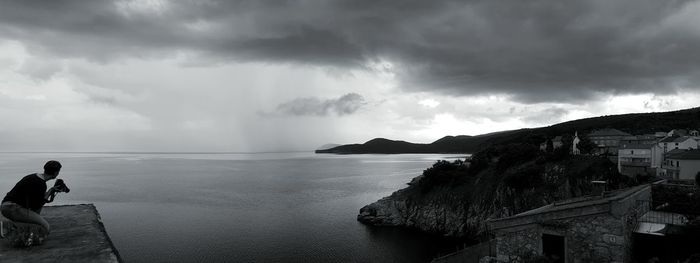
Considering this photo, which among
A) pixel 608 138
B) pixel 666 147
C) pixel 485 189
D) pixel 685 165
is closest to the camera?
pixel 685 165

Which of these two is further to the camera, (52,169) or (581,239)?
(581,239)

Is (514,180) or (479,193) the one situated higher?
(514,180)

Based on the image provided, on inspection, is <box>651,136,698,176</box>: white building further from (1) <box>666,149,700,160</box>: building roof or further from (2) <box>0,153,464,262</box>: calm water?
(2) <box>0,153,464,262</box>: calm water

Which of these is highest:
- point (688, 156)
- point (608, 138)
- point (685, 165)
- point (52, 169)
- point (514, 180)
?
point (608, 138)

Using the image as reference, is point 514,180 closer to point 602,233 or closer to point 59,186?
point 602,233

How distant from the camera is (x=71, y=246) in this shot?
5.39 m

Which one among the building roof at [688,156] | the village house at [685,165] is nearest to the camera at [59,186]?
the village house at [685,165]

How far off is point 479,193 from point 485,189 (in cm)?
101

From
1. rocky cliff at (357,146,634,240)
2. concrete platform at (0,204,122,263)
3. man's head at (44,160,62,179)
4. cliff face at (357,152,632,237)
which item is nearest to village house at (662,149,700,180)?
cliff face at (357,152,632,237)

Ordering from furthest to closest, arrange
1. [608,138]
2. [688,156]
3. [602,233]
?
[608,138] < [688,156] < [602,233]

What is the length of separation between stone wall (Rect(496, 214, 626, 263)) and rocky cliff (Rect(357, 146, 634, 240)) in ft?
94.4

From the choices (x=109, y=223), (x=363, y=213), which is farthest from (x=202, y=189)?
(x=363, y=213)

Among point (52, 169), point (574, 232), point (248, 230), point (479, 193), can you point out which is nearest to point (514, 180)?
point (479, 193)

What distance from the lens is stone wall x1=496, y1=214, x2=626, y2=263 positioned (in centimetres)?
1395
